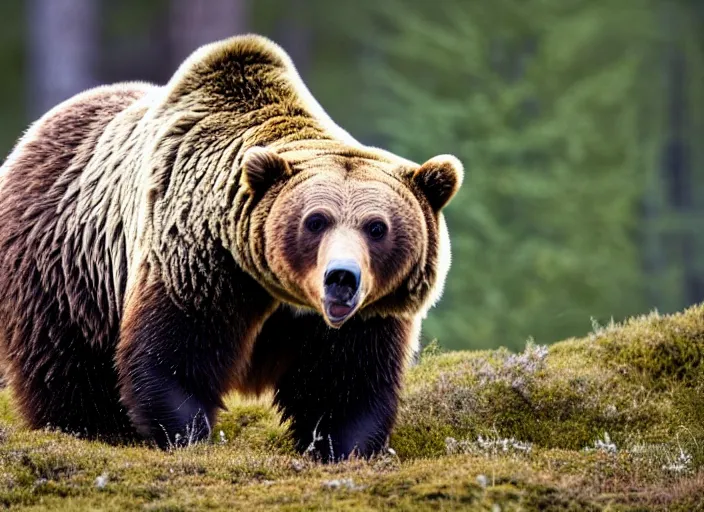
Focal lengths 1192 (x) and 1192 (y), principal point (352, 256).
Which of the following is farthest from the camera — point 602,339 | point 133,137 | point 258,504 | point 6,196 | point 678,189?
point 678,189

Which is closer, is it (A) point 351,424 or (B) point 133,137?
(A) point 351,424

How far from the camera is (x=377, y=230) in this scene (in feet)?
19.7

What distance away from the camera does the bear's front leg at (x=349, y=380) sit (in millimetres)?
6469

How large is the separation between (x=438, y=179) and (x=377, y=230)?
0.56 metres

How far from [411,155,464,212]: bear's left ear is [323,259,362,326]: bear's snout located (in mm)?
909

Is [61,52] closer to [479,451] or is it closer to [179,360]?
[179,360]

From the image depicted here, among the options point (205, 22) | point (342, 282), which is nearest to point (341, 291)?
point (342, 282)

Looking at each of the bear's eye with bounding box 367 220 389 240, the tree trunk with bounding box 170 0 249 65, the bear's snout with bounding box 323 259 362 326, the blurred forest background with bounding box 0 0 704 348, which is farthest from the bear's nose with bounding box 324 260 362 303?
the tree trunk with bounding box 170 0 249 65

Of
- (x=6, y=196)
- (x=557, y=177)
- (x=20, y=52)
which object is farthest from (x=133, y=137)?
(x=20, y=52)

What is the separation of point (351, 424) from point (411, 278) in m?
0.91

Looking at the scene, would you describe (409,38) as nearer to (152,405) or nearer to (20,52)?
(20,52)

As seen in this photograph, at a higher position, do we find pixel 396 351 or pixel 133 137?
pixel 133 137

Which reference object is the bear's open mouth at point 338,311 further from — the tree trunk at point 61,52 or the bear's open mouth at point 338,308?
the tree trunk at point 61,52

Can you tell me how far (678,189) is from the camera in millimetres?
31516
